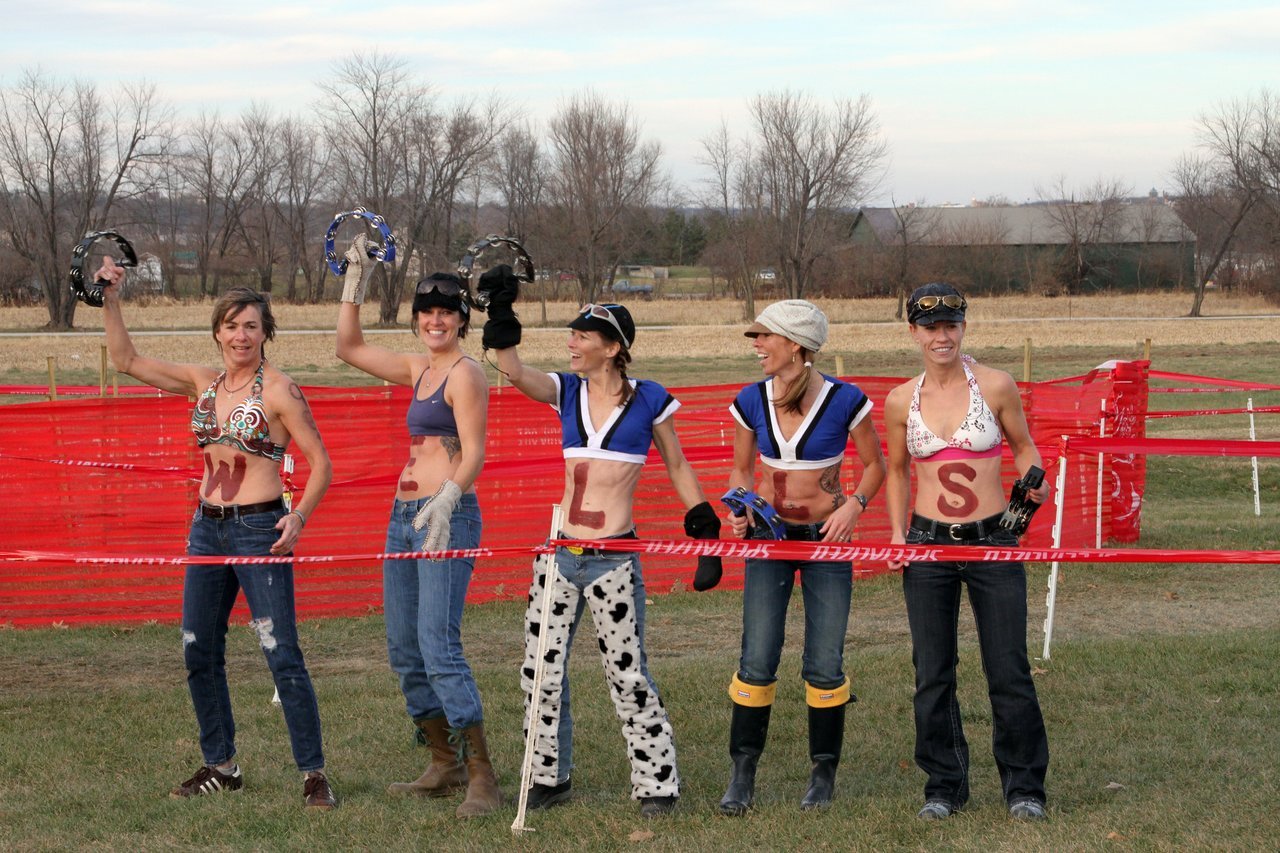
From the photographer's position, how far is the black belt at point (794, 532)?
495 centimetres

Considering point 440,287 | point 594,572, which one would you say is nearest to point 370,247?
point 440,287

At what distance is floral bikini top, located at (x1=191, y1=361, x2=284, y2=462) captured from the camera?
16.6 ft

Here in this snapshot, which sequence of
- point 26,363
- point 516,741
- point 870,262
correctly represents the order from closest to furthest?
point 516,741
point 26,363
point 870,262

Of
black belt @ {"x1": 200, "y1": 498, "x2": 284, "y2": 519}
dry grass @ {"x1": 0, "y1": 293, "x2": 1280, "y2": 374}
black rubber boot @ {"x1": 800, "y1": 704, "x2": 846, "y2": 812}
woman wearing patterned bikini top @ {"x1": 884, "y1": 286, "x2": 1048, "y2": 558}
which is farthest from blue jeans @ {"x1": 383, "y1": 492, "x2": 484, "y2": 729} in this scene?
dry grass @ {"x1": 0, "y1": 293, "x2": 1280, "y2": 374}

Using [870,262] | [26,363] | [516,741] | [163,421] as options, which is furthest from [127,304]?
[516,741]

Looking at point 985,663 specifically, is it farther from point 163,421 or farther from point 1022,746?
point 163,421

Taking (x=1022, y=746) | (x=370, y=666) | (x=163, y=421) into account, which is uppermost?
(x=163, y=421)

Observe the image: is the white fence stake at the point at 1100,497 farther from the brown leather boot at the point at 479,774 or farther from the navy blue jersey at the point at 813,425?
the brown leather boot at the point at 479,774

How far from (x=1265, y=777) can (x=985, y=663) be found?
143 cm

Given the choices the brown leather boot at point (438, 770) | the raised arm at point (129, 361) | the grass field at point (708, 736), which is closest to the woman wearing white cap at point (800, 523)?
the grass field at point (708, 736)

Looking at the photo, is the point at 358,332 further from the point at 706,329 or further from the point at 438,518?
the point at 706,329

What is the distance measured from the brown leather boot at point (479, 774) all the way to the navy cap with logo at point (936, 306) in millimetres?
2267

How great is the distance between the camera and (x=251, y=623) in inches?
198

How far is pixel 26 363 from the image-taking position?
112ft
